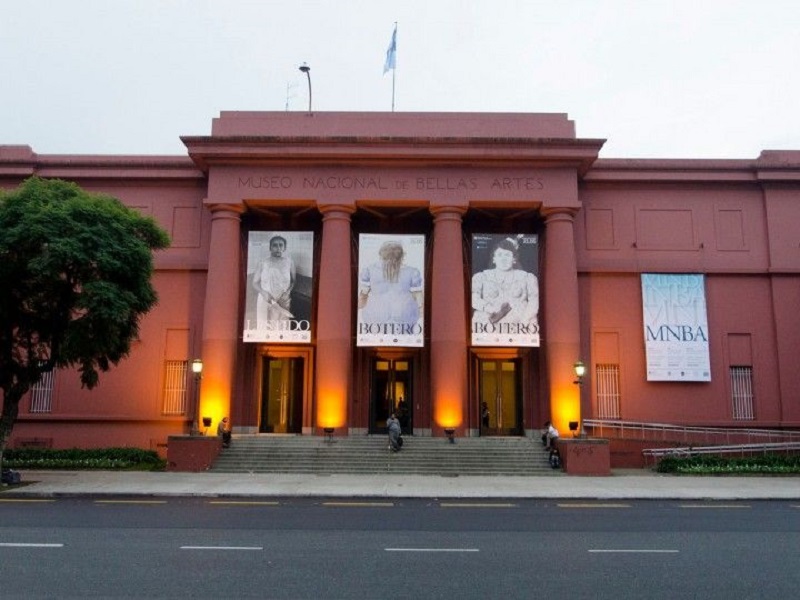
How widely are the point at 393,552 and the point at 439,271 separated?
18.1 m

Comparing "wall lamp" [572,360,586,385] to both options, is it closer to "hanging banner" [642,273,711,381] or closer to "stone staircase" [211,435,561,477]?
"stone staircase" [211,435,561,477]

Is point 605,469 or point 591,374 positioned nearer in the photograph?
point 605,469

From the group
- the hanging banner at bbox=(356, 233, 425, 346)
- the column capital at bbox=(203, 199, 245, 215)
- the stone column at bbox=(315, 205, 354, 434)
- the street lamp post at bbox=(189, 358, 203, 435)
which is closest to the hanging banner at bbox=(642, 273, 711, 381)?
the hanging banner at bbox=(356, 233, 425, 346)

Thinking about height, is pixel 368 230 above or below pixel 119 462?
above

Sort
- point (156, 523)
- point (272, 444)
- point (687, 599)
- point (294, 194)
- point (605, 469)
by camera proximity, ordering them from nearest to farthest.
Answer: point (687, 599)
point (156, 523)
point (605, 469)
point (272, 444)
point (294, 194)

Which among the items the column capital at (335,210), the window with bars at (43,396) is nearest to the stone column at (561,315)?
the column capital at (335,210)

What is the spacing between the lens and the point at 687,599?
7.14 m

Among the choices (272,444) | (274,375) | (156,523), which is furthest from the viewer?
(274,375)

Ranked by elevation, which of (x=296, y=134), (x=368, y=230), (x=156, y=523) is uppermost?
(x=296, y=134)

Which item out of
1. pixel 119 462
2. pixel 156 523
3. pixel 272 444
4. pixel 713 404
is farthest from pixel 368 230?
pixel 156 523

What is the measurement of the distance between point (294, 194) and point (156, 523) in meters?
17.2

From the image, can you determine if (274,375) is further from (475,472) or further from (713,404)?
(713,404)

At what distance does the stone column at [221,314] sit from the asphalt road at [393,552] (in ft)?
35.4

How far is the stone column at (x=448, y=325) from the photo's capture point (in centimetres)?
2586
